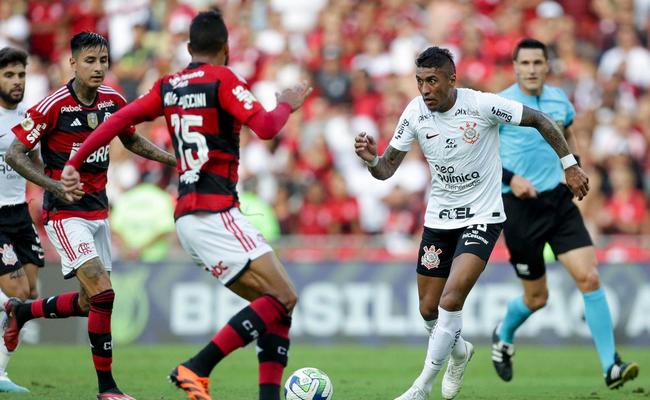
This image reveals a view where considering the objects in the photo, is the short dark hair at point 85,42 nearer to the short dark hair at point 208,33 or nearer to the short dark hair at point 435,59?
the short dark hair at point 208,33

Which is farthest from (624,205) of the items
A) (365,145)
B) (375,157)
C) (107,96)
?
(107,96)

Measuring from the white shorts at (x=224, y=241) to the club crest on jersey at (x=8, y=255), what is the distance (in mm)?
3399

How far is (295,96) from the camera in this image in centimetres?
770

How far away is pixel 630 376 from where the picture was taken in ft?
33.5

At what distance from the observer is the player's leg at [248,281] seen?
24.7 feet

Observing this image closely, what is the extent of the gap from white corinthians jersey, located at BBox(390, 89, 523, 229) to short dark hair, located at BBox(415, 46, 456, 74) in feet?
1.10

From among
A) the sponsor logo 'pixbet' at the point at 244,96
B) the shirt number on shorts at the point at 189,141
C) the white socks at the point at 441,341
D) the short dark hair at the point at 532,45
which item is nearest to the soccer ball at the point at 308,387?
the white socks at the point at 441,341

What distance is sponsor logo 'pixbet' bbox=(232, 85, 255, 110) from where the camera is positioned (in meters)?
7.52

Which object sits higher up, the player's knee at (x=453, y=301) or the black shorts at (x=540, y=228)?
the black shorts at (x=540, y=228)

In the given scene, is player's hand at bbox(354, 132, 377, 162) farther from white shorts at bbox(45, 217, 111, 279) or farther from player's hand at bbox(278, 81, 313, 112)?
white shorts at bbox(45, 217, 111, 279)

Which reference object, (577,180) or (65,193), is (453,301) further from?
(65,193)

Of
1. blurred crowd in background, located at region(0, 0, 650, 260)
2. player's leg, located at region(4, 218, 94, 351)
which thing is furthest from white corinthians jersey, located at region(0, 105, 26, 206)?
blurred crowd in background, located at region(0, 0, 650, 260)

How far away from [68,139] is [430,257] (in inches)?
129

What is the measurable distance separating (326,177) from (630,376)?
9120mm
